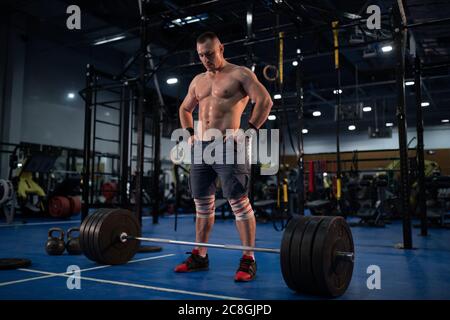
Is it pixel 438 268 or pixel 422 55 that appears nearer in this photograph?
pixel 438 268

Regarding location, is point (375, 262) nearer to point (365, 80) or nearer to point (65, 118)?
point (65, 118)

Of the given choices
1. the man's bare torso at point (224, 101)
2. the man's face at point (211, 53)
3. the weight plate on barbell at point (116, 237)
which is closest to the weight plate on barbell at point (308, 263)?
the man's bare torso at point (224, 101)

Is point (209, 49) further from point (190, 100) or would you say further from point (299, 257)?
point (299, 257)

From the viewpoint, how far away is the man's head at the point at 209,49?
2.18 metres

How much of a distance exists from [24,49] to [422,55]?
835 centimetres

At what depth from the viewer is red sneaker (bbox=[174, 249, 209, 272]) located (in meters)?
2.20

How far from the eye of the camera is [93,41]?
818cm

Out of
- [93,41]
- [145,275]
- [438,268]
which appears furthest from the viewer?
[93,41]

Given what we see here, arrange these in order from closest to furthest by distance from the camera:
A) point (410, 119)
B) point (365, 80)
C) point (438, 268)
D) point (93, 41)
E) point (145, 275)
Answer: point (145, 275), point (438, 268), point (93, 41), point (365, 80), point (410, 119)

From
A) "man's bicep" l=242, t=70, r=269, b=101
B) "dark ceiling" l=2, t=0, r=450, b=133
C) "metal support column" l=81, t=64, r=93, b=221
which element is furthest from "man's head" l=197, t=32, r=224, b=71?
"metal support column" l=81, t=64, r=93, b=221

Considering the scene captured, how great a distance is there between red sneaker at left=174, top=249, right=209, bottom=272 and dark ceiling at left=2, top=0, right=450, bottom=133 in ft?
4.70

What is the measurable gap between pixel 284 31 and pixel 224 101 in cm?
228

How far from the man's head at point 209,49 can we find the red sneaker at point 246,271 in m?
1.08
